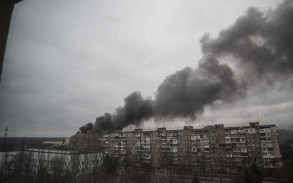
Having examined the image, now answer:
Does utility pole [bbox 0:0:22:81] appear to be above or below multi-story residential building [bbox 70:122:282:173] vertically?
above

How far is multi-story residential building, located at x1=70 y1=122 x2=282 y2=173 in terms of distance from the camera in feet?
124

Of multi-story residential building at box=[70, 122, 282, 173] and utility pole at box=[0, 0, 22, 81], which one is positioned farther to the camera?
multi-story residential building at box=[70, 122, 282, 173]

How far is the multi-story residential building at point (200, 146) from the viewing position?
37.9m

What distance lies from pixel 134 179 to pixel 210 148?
22.4 meters

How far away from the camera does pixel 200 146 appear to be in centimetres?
4578

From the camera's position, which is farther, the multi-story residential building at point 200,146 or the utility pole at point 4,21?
the multi-story residential building at point 200,146

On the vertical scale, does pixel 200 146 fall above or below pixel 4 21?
below

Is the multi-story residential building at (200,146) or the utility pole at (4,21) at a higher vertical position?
the utility pole at (4,21)

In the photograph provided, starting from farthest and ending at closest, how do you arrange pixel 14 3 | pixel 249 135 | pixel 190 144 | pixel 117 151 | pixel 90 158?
pixel 117 151 < pixel 190 144 < pixel 249 135 < pixel 90 158 < pixel 14 3

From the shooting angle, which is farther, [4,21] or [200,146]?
[200,146]

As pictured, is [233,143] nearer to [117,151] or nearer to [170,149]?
Result: [170,149]

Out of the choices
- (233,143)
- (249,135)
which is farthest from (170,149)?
(249,135)

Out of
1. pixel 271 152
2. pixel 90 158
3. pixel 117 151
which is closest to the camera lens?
pixel 90 158

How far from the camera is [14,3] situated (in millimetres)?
1502
